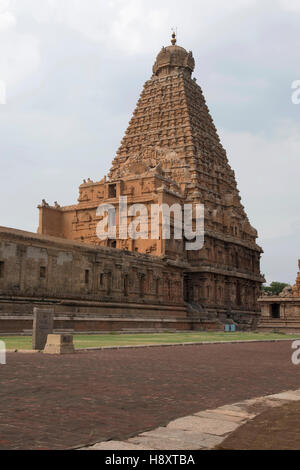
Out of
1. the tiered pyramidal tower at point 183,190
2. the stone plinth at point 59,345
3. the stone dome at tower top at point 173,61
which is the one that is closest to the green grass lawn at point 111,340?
the stone plinth at point 59,345

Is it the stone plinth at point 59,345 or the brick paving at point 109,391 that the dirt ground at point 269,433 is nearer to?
the brick paving at point 109,391

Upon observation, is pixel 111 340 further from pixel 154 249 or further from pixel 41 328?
pixel 154 249

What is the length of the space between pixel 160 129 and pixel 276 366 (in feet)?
195

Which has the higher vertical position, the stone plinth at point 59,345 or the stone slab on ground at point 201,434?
the stone plinth at point 59,345

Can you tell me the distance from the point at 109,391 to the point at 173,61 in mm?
75855

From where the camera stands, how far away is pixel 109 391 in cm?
1055

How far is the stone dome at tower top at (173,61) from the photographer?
7969 cm

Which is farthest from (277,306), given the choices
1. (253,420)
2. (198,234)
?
(253,420)

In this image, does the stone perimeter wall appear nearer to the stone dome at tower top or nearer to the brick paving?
the brick paving

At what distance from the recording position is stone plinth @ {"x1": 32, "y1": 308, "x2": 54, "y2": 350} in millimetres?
21188

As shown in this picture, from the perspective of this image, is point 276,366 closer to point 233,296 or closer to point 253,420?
point 253,420

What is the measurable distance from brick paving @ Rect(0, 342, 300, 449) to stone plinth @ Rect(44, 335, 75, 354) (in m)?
1.28

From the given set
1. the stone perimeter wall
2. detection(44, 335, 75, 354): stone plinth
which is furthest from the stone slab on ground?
the stone perimeter wall

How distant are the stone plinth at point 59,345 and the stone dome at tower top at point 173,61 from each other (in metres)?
67.0
